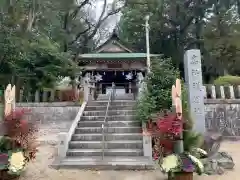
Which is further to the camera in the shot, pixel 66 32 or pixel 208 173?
pixel 66 32

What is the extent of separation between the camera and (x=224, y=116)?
11875 millimetres

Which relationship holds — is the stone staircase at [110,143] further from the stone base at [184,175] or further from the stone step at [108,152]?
the stone base at [184,175]

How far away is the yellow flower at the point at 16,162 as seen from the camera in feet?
19.1

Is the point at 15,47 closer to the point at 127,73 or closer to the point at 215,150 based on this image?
the point at 127,73

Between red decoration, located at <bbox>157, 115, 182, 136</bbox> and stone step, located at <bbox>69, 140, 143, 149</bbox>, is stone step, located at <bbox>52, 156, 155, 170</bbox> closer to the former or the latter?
stone step, located at <bbox>69, 140, 143, 149</bbox>

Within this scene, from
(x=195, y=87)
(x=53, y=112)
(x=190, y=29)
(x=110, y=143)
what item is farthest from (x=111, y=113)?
(x=190, y=29)

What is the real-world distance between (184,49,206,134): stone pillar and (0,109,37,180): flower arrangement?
4.97 metres

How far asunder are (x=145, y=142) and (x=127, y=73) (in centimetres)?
1446

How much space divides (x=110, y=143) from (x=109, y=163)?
1.16 m

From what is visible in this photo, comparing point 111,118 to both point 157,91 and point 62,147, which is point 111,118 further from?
point 62,147

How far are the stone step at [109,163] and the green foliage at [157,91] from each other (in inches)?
69.6

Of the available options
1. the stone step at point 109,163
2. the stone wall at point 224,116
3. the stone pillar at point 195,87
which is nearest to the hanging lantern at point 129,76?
the stone wall at point 224,116

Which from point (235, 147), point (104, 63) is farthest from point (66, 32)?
point (235, 147)

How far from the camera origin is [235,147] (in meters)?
9.95
